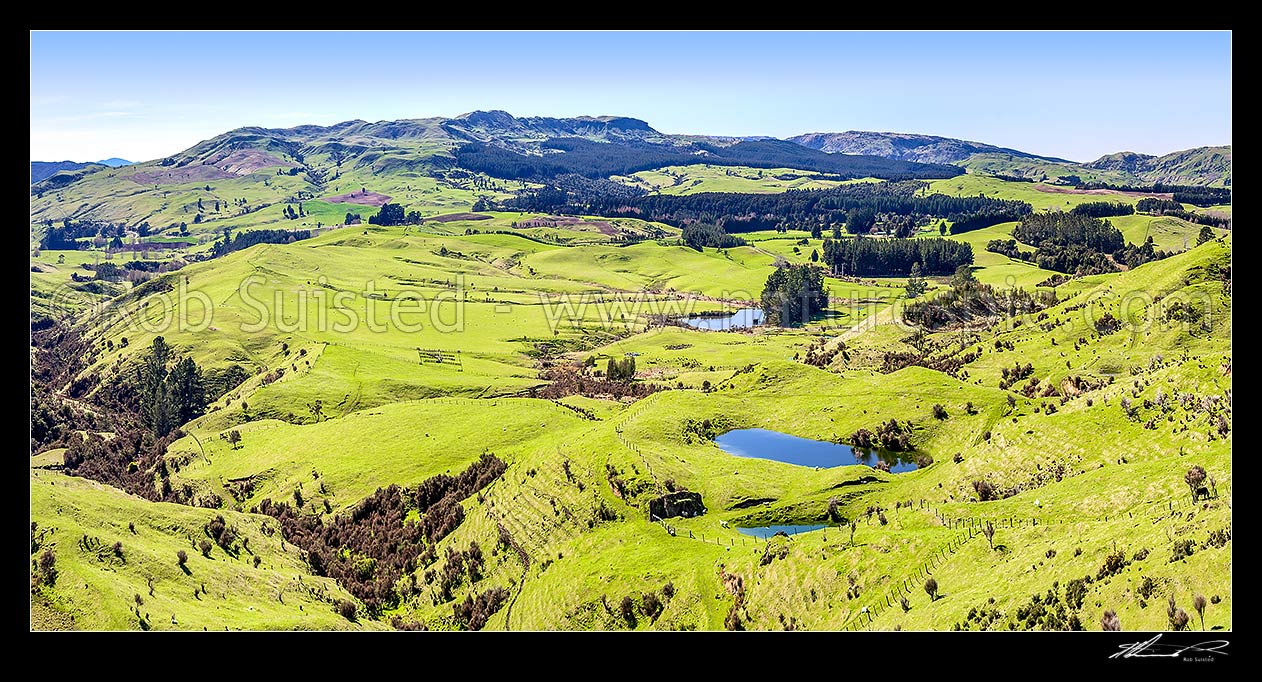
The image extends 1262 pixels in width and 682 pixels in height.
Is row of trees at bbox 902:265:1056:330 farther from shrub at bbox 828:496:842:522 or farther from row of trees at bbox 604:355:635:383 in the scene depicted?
shrub at bbox 828:496:842:522

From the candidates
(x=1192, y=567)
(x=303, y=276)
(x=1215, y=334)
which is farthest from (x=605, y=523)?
(x=303, y=276)

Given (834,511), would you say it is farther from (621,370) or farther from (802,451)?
(621,370)

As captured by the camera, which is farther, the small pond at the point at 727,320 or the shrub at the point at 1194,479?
the small pond at the point at 727,320

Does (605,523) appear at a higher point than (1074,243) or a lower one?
lower

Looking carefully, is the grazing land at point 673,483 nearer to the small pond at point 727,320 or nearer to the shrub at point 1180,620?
the shrub at point 1180,620

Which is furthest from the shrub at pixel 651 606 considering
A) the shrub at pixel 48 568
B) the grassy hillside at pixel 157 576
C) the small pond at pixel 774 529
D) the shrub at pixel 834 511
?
the shrub at pixel 48 568
